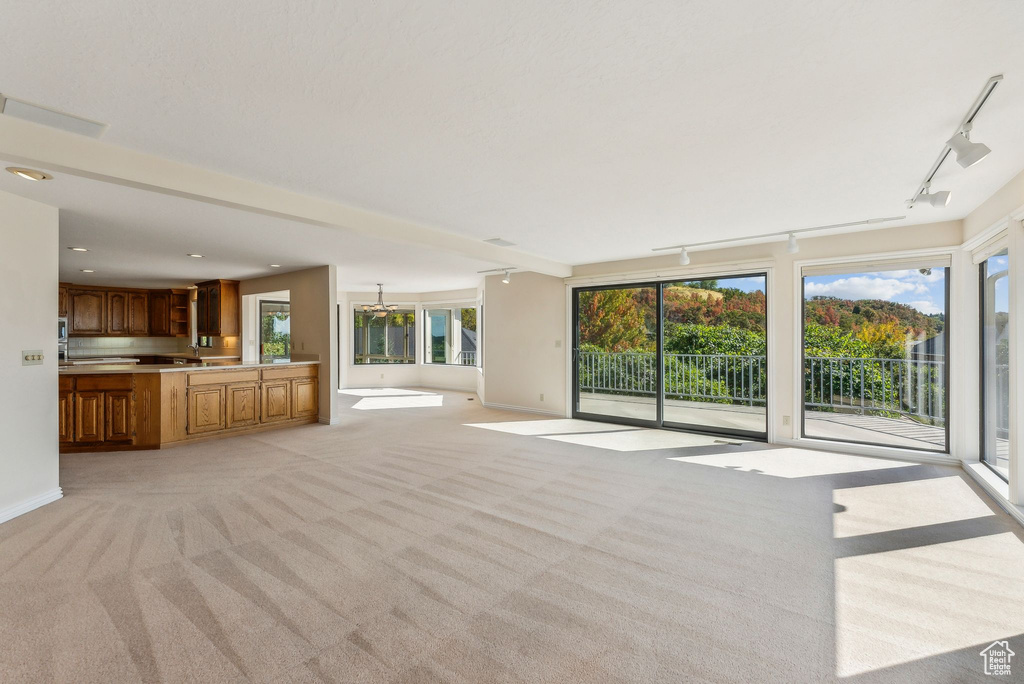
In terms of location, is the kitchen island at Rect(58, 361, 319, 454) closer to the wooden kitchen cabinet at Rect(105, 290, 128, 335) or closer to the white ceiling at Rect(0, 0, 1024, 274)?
the white ceiling at Rect(0, 0, 1024, 274)

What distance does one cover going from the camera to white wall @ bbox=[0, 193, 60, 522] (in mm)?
3123

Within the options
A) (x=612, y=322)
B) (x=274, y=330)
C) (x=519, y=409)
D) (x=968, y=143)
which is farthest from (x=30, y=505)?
(x=612, y=322)

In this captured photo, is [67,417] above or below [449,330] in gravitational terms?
below

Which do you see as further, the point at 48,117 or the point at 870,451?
the point at 870,451

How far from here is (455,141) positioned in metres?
2.50

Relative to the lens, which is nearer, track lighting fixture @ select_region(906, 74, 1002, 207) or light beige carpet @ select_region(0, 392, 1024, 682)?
light beige carpet @ select_region(0, 392, 1024, 682)

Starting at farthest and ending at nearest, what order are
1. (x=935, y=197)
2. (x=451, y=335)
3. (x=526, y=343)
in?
(x=451, y=335)
(x=526, y=343)
(x=935, y=197)

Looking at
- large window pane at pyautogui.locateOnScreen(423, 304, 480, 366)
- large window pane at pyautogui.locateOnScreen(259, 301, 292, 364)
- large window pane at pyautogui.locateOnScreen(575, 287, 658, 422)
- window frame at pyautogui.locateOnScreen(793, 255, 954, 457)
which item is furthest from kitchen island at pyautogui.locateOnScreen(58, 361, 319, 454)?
window frame at pyautogui.locateOnScreen(793, 255, 954, 457)

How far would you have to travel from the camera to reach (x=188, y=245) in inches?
199

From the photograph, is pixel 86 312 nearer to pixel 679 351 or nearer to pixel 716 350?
pixel 679 351

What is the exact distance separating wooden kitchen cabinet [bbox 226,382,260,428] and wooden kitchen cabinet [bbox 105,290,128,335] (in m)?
4.82

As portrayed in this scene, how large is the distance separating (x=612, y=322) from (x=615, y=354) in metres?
0.56

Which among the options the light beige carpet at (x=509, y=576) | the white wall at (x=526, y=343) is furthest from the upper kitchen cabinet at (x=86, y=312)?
the white wall at (x=526, y=343)

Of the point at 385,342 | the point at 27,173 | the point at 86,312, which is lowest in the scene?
the point at 385,342
